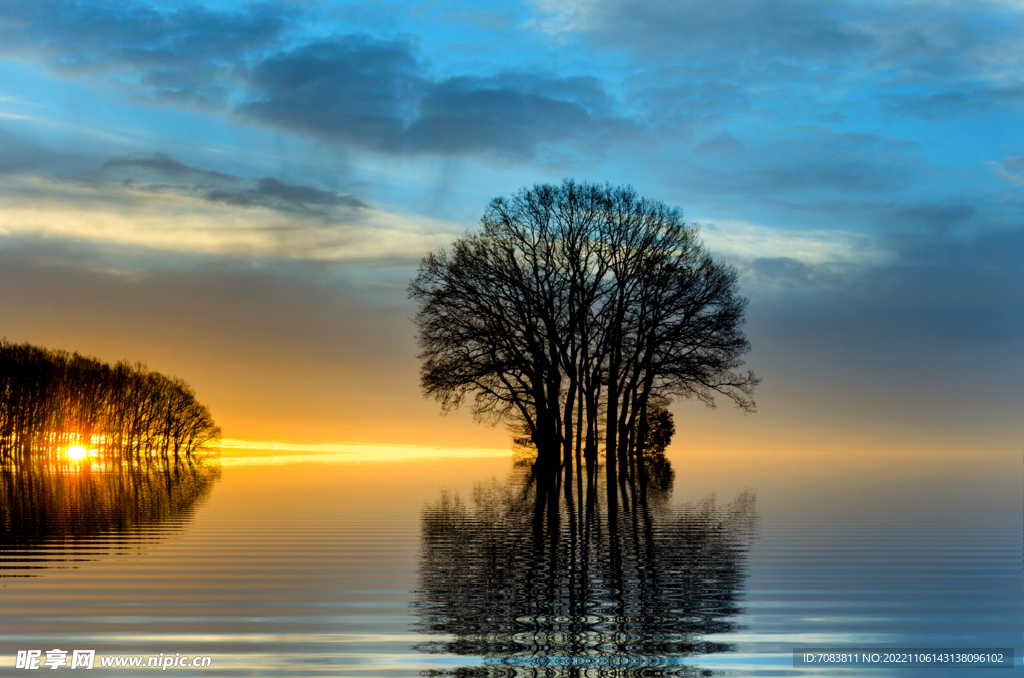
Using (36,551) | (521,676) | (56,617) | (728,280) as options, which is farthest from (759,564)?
(728,280)

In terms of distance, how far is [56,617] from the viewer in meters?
9.38

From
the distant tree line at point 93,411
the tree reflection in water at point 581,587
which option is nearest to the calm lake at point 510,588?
the tree reflection in water at point 581,587

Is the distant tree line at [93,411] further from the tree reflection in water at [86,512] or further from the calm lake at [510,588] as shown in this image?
the calm lake at [510,588]

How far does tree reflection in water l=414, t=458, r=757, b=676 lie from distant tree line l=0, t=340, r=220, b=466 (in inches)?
3488

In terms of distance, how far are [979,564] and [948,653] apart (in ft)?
20.6

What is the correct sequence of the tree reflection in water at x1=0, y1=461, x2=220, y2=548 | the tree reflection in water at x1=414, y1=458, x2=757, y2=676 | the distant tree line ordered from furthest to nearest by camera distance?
the distant tree line → the tree reflection in water at x1=0, y1=461, x2=220, y2=548 → the tree reflection in water at x1=414, y1=458, x2=757, y2=676

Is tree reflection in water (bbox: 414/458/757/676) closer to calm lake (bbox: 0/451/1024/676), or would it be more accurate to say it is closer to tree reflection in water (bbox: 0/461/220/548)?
calm lake (bbox: 0/451/1024/676)

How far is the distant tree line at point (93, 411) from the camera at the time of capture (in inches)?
3735

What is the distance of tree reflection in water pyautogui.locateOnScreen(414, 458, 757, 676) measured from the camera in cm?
776

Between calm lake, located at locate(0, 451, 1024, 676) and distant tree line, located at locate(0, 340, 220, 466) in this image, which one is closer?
calm lake, located at locate(0, 451, 1024, 676)

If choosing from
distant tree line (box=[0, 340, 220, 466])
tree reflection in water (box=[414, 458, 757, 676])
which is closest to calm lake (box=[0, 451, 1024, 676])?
tree reflection in water (box=[414, 458, 757, 676])

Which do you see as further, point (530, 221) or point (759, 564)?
point (530, 221)

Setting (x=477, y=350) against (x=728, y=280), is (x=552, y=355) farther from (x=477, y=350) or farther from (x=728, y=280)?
(x=728, y=280)

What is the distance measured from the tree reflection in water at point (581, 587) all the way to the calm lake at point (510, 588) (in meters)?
0.04
